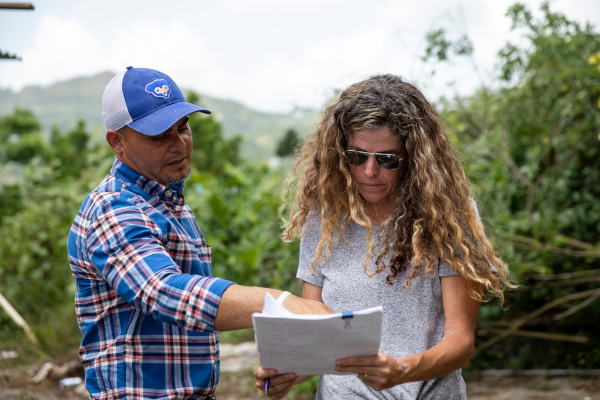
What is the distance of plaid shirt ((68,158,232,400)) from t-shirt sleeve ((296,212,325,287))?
40 cm

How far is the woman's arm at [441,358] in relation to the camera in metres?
1.54

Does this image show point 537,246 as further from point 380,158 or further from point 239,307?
point 239,307

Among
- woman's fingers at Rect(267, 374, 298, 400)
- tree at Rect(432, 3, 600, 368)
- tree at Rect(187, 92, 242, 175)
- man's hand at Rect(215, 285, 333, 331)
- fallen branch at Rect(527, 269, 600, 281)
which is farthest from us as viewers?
tree at Rect(187, 92, 242, 175)

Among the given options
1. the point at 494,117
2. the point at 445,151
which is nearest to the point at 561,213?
the point at 494,117

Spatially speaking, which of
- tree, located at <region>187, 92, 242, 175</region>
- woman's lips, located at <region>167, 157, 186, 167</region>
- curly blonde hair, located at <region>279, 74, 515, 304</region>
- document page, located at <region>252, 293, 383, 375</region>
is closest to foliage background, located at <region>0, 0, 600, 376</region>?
curly blonde hair, located at <region>279, 74, 515, 304</region>

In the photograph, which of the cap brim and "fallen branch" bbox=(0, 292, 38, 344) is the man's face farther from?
"fallen branch" bbox=(0, 292, 38, 344)

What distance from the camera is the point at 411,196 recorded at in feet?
6.42

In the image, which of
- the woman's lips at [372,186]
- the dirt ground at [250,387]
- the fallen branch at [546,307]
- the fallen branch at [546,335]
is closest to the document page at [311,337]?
the woman's lips at [372,186]

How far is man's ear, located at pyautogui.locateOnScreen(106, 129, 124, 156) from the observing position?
1947 mm

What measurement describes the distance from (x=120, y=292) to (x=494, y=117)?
4.04 m

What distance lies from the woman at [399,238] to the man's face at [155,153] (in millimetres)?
574

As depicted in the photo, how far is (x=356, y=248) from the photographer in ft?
6.70

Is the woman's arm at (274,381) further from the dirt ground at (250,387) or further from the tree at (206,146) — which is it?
the tree at (206,146)

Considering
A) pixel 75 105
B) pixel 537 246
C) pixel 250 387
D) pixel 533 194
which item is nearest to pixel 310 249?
pixel 537 246
